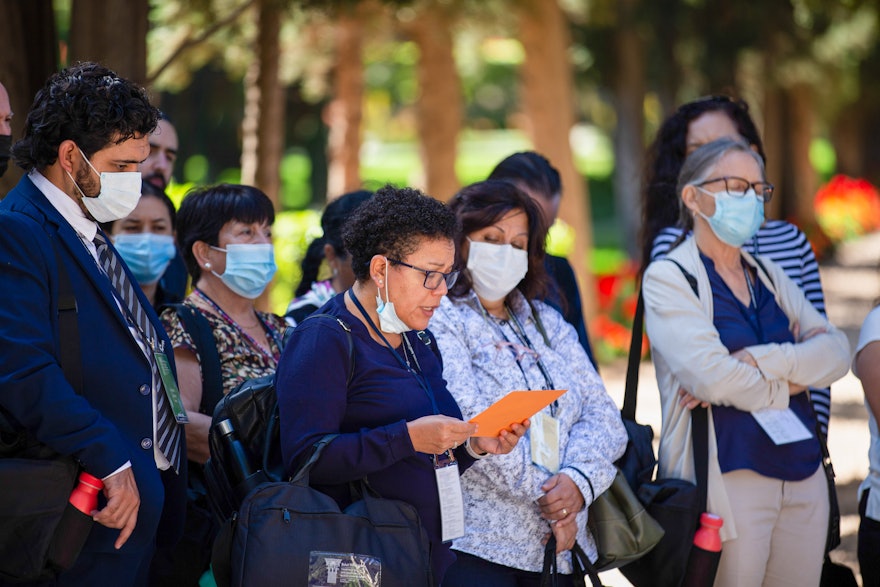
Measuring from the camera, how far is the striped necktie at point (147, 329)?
10.7 feet

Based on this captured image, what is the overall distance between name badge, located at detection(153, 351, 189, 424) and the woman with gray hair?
2.06 meters

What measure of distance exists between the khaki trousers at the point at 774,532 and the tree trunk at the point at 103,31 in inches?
159

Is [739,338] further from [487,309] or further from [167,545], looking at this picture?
[167,545]

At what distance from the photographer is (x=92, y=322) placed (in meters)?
3.04

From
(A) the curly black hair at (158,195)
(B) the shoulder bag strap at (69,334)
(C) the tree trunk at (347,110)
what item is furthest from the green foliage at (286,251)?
(B) the shoulder bag strap at (69,334)

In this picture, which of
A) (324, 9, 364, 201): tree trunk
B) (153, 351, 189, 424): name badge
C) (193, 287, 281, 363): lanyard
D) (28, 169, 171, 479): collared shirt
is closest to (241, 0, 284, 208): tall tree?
(193, 287, 281, 363): lanyard

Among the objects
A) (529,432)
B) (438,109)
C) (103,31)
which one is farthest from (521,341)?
(438,109)

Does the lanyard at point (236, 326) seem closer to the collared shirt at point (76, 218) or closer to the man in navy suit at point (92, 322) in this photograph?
the man in navy suit at point (92, 322)

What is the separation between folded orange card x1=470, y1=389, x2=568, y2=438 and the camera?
10.4 ft

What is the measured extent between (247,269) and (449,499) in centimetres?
148

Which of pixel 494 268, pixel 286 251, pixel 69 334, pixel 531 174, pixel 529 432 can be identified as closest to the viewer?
pixel 69 334

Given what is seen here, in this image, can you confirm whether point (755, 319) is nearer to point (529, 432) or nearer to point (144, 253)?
point (529, 432)

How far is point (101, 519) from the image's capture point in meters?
2.89

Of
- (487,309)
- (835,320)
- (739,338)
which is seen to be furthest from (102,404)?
(835,320)
